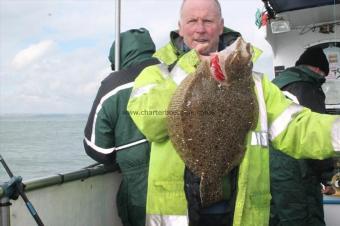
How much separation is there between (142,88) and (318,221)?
261 cm

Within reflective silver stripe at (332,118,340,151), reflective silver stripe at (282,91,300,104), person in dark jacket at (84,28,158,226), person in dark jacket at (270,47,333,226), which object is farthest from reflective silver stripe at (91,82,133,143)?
reflective silver stripe at (332,118,340,151)

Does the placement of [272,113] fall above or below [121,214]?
above

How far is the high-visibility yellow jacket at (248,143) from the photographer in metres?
2.37

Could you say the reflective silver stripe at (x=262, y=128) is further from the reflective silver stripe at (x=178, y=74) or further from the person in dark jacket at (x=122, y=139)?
the person in dark jacket at (x=122, y=139)

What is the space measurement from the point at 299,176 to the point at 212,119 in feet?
7.06

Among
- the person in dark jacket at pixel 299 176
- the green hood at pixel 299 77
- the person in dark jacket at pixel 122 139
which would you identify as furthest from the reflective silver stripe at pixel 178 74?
the green hood at pixel 299 77

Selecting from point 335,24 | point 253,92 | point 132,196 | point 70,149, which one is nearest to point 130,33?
point 132,196

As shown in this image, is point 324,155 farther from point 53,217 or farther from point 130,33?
point 130,33

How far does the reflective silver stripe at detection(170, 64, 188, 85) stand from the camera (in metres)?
2.39

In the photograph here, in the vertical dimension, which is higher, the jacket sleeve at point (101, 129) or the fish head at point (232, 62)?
the fish head at point (232, 62)

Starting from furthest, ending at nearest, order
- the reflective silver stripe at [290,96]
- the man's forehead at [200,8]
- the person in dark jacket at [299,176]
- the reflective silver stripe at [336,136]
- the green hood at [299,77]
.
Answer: the green hood at [299,77], the person in dark jacket at [299,176], the reflective silver stripe at [290,96], the man's forehead at [200,8], the reflective silver stripe at [336,136]

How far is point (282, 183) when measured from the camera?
13.7 ft

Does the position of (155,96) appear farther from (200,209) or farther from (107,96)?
(107,96)

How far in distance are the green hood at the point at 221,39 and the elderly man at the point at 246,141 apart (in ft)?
0.34
